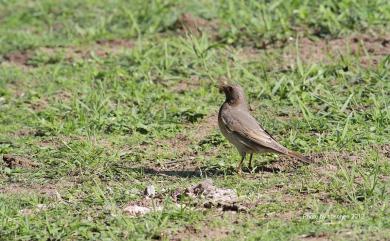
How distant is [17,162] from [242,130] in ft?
6.77

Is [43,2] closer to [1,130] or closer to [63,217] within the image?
[1,130]

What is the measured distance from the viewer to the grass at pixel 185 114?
288 inches

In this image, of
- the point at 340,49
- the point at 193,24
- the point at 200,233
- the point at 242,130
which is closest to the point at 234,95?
the point at 242,130

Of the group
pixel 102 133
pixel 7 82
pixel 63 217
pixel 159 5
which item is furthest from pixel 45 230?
pixel 159 5

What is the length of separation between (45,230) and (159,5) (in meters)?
6.58

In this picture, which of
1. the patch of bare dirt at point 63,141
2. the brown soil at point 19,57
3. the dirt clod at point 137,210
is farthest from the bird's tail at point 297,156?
the brown soil at point 19,57

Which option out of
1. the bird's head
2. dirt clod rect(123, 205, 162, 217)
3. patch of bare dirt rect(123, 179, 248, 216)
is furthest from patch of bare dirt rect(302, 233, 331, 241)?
the bird's head

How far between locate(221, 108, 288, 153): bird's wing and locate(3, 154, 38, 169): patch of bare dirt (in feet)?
5.89

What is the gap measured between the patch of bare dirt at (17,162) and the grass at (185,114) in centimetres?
4

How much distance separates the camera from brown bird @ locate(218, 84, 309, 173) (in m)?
8.62

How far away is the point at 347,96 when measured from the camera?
10312 millimetres

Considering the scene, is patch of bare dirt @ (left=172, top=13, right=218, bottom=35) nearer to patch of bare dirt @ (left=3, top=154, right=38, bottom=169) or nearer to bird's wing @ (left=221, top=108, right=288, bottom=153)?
bird's wing @ (left=221, top=108, right=288, bottom=153)

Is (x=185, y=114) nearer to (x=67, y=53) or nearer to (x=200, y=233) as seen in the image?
(x=67, y=53)

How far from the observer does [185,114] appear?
10.3m
